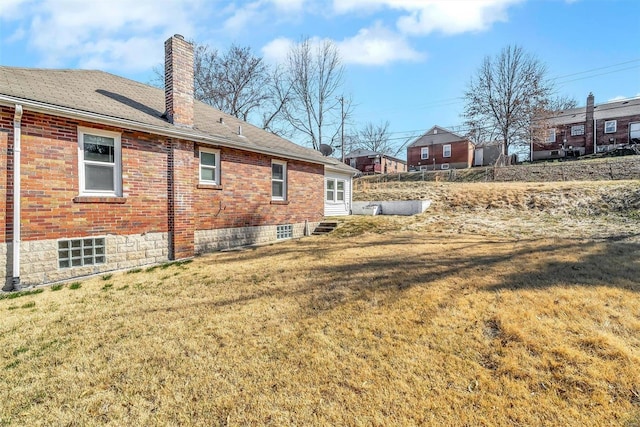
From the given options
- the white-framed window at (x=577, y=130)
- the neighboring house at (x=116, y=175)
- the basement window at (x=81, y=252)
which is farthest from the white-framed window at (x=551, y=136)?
the basement window at (x=81, y=252)

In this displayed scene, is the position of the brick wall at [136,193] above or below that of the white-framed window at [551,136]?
Result: below

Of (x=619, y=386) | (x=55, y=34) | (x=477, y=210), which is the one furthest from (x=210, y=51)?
(x=619, y=386)

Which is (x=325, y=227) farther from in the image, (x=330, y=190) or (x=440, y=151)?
(x=440, y=151)

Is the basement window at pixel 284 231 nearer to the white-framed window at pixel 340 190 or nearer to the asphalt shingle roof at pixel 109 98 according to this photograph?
the asphalt shingle roof at pixel 109 98

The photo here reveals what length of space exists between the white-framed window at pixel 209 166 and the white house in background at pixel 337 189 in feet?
22.4

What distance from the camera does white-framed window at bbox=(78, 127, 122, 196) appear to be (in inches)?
269

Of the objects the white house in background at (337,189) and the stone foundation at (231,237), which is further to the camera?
the white house in background at (337,189)

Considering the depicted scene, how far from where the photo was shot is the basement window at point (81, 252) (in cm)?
655

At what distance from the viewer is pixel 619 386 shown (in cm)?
275

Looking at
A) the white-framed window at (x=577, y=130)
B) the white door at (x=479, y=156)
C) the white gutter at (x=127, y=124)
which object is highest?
the white-framed window at (x=577, y=130)

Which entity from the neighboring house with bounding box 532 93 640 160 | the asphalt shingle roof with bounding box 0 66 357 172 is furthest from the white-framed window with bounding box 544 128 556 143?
the asphalt shingle roof with bounding box 0 66 357 172

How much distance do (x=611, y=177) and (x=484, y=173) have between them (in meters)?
7.82

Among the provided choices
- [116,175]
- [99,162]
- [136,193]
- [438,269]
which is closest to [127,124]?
[99,162]

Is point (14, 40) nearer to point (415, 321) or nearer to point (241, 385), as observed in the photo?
point (241, 385)
